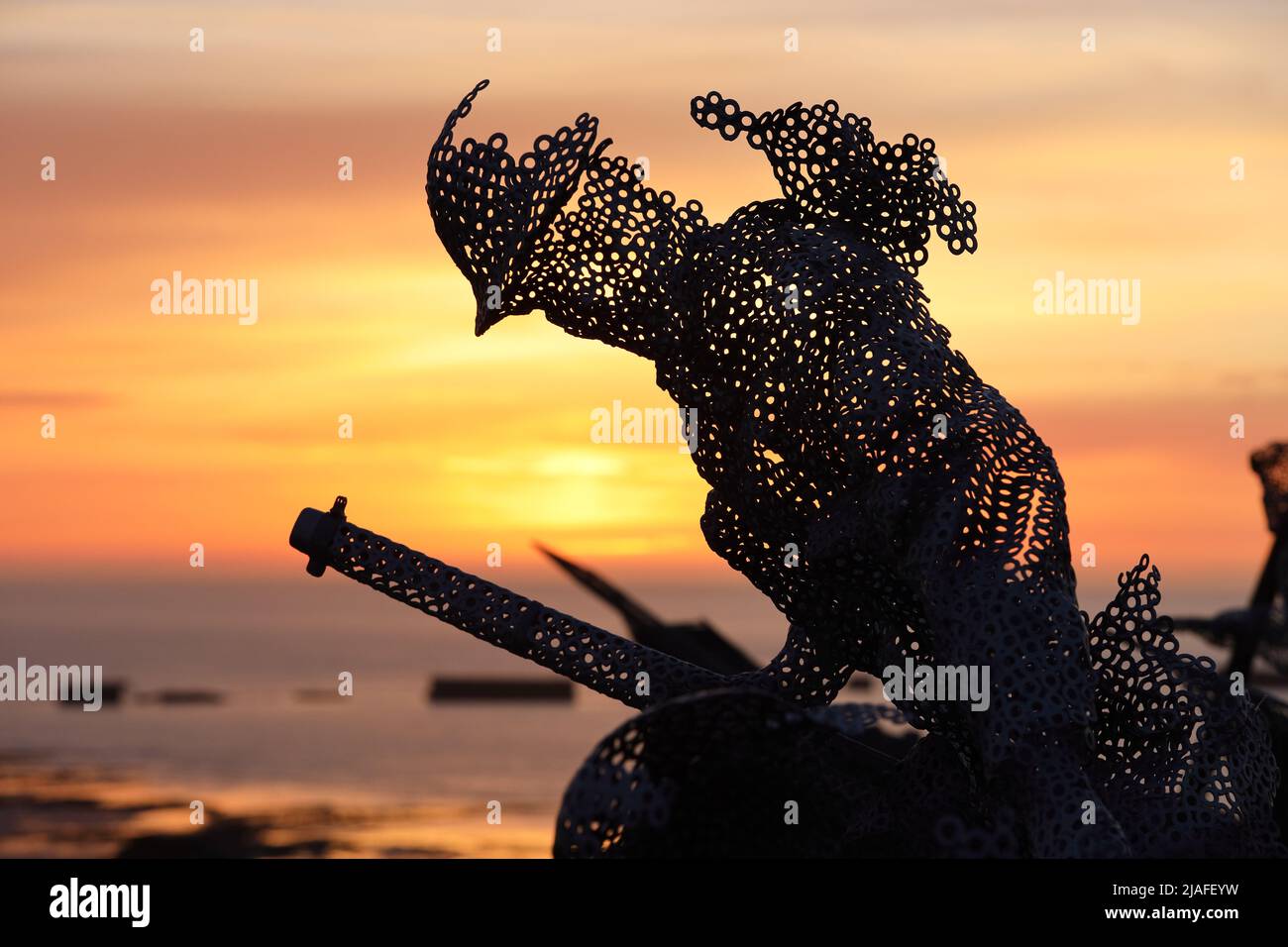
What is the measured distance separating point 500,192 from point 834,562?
7.50 feet

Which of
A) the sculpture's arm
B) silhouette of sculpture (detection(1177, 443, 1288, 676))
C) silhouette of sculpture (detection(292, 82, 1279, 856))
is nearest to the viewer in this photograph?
silhouette of sculpture (detection(292, 82, 1279, 856))

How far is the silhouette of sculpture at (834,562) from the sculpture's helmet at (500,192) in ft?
0.03

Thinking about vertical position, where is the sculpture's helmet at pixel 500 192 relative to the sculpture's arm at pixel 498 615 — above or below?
above

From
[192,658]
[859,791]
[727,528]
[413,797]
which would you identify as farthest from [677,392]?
[192,658]

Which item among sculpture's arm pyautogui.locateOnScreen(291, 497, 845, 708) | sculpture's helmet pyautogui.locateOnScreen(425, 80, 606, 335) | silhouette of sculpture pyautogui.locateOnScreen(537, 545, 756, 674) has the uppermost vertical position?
sculpture's helmet pyautogui.locateOnScreen(425, 80, 606, 335)

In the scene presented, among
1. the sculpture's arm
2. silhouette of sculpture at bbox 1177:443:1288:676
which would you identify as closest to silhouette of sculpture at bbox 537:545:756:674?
silhouette of sculpture at bbox 1177:443:1288:676

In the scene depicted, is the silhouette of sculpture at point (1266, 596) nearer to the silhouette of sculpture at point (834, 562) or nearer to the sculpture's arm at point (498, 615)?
the silhouette of sculpture at point (834, 562)

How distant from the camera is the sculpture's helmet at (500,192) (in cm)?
819

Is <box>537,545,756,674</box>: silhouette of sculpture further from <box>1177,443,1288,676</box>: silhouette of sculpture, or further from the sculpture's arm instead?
the sculpture's arm

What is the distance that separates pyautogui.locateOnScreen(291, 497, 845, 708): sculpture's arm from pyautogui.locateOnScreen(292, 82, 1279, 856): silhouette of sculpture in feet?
0.04

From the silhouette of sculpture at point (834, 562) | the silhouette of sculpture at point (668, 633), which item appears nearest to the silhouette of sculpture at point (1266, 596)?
the silhouette of sculpture at point (668, 633)

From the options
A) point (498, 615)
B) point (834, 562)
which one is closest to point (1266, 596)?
point (834, 562)

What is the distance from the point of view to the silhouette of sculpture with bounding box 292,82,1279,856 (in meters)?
6.68
